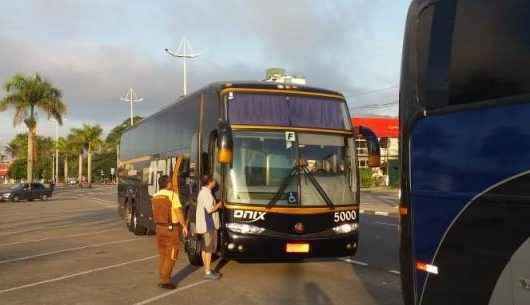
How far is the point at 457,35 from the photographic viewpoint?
509 centimetres

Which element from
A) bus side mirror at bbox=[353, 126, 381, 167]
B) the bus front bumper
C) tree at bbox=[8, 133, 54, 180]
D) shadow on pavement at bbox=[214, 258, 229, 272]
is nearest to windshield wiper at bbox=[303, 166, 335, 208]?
the bus front bumper

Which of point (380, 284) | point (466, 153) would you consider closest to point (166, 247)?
point (380, 284)

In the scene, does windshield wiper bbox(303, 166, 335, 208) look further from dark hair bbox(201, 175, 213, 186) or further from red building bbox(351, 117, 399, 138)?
red building bbox(351, 117, 399, 138)

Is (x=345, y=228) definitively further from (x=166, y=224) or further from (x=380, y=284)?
(x=166, y=224)

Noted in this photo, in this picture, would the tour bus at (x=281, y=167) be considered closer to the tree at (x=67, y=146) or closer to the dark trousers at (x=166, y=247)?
the dark trousers at (x=166, y=247)

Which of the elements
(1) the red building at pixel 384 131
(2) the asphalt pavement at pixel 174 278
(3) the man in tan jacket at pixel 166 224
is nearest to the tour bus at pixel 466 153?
(2) the asphalt pavement at pixel 174 278

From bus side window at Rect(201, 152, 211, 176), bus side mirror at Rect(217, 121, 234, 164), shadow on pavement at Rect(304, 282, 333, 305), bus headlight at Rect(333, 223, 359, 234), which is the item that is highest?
bus side mirror at Rect(217, 121, 234, 164)

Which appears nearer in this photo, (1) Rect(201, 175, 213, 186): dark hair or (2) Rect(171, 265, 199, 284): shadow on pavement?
(1) Rect(201, 175, 213, 186): dark hair

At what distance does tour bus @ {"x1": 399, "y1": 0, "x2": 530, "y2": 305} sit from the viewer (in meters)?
4.33

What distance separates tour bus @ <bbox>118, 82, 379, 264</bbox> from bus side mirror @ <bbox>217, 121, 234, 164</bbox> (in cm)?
2

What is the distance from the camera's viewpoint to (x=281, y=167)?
32.4 ft

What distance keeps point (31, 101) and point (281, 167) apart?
4588 centimetres

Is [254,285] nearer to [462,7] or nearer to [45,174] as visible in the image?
[462,7]

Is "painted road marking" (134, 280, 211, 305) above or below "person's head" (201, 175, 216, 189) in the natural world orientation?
below
